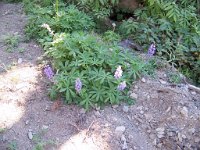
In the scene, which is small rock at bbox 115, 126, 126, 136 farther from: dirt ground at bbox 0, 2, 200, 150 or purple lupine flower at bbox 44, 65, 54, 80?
purple lupine flower at bbox 44, 65, 54, 80

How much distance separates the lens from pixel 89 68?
3795 millimetres

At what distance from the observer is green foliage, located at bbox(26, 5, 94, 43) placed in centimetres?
457

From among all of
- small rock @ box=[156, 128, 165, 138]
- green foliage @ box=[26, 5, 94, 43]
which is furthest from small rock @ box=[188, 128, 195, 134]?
green foliage @ box=[26, 5, 94, 43]

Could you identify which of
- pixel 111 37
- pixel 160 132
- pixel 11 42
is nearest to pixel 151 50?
pixel 111 37

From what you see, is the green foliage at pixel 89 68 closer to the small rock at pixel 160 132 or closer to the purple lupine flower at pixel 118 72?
the purple lupine flower at pixel 118 72

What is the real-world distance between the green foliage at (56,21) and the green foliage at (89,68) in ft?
1.18

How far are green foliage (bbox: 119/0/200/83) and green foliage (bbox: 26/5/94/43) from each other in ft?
1.79

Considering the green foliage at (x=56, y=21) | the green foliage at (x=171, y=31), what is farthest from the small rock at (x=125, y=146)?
the green foliage at (x=56, y=21)

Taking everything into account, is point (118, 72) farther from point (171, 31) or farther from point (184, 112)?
point (171, 31)

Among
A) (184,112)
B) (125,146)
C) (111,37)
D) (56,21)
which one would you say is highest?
(56,21)

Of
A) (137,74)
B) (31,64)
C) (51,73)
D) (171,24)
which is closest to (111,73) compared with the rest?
(137,74)

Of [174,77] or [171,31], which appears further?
[171,31]

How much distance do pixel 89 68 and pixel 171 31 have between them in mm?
1480

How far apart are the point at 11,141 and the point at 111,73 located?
123cm
